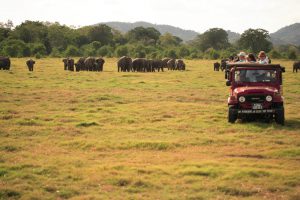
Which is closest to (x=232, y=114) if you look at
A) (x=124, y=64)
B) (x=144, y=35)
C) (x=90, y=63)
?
(x=90, y=63)

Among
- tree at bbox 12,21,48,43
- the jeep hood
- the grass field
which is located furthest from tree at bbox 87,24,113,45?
the jeep hood

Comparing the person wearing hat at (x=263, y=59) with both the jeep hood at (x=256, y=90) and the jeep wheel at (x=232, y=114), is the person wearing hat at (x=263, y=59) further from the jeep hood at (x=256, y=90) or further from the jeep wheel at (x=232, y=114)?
the jeep wheel at (x=232, y=114)

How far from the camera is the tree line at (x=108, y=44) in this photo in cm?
7456

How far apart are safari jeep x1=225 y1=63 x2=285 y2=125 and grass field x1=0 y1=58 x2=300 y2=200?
1.44 ft

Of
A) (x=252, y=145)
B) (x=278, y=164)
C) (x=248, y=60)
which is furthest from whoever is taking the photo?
(x=248, y=60)

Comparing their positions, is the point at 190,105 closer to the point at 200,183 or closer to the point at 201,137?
the point at 201,137

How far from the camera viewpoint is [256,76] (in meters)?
15.2

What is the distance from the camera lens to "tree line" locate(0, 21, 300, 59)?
74562 millimetres

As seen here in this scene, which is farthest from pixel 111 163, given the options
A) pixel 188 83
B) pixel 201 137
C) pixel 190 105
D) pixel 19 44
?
pixel 19 44

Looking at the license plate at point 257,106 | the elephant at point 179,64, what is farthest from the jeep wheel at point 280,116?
the elephant at point 179,64

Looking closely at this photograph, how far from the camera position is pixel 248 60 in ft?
55.5

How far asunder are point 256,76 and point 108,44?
3501 inches

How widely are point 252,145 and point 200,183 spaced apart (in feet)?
12.3

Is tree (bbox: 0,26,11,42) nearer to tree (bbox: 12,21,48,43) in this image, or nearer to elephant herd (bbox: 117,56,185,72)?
tree (bbox: 12,21,48,43)
